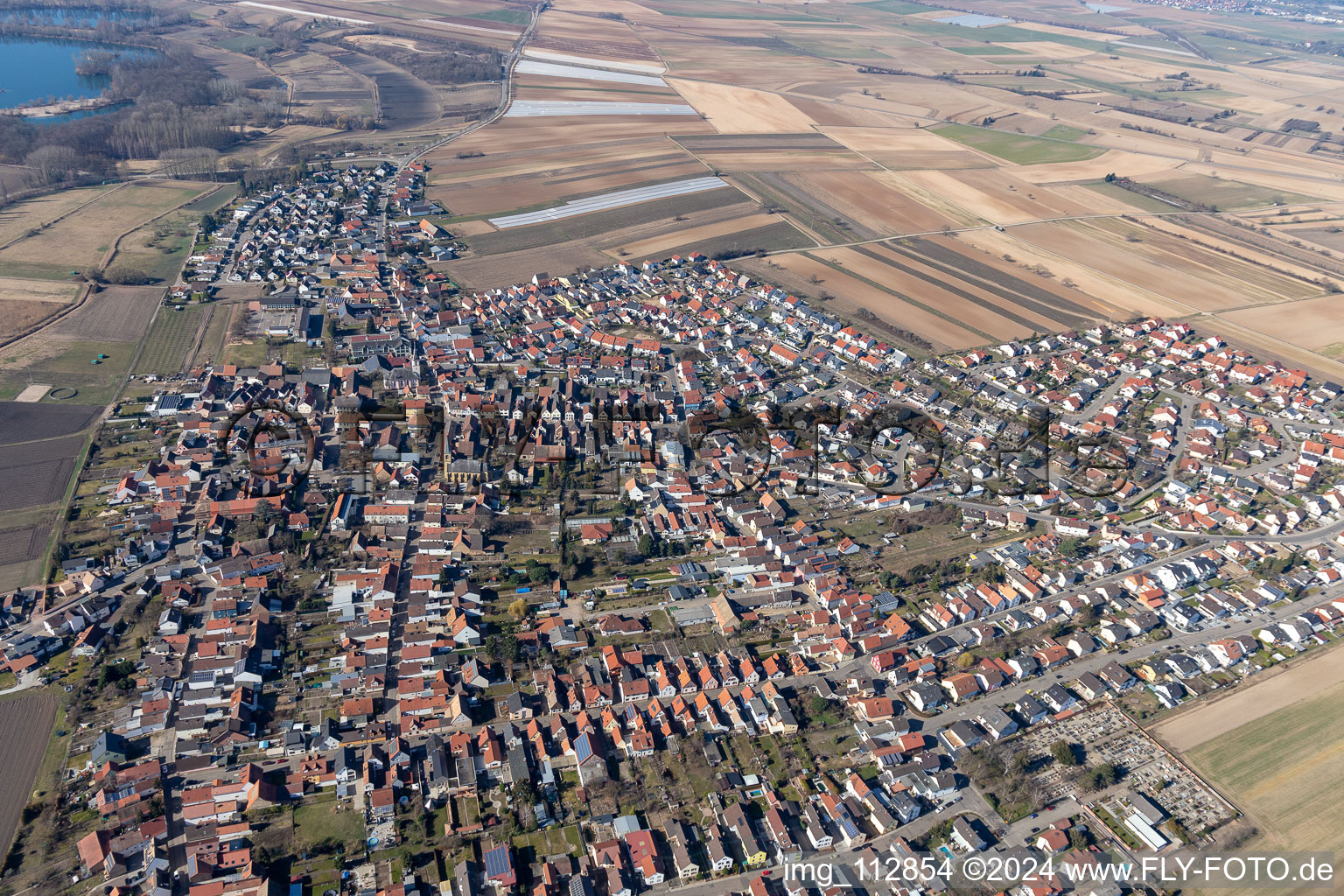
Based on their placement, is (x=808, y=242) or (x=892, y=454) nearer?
(x=892, y=454)

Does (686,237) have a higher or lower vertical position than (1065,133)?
lower

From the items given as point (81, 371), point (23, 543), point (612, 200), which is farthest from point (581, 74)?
point (23, 543)

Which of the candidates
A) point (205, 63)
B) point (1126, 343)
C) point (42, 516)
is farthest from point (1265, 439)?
point (205, 63)

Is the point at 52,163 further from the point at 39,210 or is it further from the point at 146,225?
the point at 146,225

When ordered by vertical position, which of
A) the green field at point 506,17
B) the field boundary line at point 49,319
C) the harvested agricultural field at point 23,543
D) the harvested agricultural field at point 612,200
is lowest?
the harvested agricultural field at point 23,543

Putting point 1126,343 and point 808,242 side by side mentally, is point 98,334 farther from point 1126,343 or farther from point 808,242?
point 1126,343

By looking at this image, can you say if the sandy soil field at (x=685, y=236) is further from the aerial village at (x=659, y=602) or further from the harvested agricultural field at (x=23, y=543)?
the harvested agricultural field at (x=23, y=543)

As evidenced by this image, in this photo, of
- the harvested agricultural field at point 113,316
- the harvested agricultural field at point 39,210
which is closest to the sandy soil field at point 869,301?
the harvested agricultural field at point 113,316
